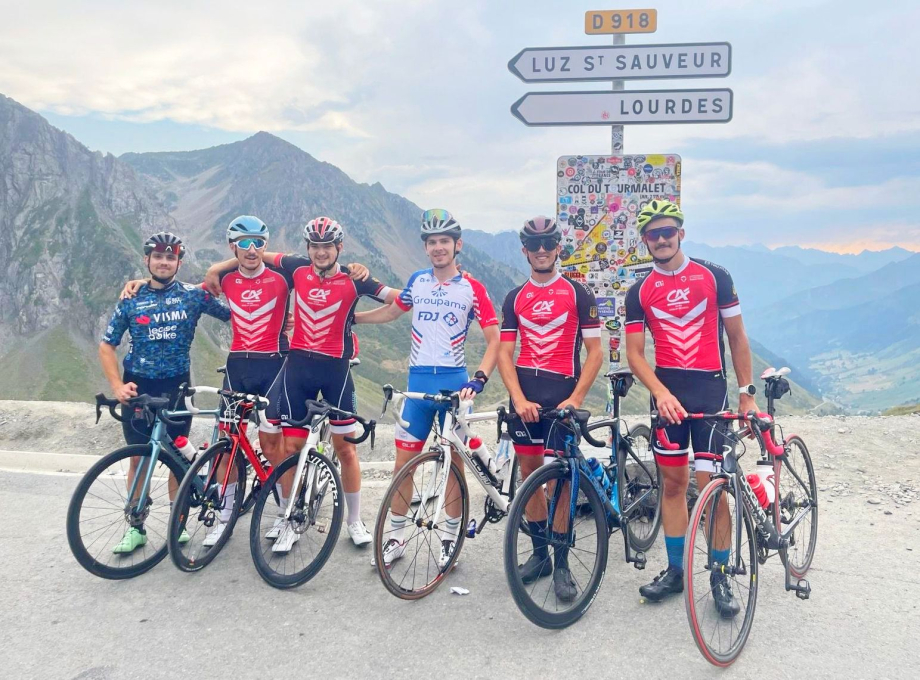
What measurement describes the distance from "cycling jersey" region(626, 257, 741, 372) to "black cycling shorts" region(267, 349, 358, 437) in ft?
8.83

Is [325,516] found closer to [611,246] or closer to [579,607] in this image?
[579,607]

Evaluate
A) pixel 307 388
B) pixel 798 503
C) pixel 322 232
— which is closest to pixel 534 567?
pixel 798 503

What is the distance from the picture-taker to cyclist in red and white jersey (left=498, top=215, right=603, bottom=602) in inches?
201

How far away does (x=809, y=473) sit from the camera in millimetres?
5410

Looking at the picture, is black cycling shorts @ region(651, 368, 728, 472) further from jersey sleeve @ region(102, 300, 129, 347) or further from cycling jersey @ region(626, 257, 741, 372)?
jersey sleeve @ region(102, 300, 129, 347)

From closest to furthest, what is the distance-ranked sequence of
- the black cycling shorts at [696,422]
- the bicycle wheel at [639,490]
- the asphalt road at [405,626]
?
1. the asphalt road at [405,626]
2. the black cycling shorts at [696,422]
3. the bicycle wheel at [639,490]

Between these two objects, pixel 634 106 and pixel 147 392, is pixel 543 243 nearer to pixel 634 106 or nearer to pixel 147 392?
pixel 634 106

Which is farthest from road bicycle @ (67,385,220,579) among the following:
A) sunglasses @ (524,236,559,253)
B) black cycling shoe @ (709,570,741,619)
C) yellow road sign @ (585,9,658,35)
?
yellow road sign @ (585,9,658,35)

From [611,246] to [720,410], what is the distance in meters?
2.75

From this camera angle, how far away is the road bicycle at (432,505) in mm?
4758

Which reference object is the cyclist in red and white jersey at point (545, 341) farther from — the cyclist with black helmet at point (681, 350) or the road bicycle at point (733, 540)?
the road bicycle at point (733, 540)

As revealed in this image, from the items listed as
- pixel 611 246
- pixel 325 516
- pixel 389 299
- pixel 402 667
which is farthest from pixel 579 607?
pixel 611 246

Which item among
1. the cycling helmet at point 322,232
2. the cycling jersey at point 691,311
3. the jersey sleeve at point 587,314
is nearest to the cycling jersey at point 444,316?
the jersey sleeve at point 587,314

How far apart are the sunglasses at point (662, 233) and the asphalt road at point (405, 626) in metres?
2.73
